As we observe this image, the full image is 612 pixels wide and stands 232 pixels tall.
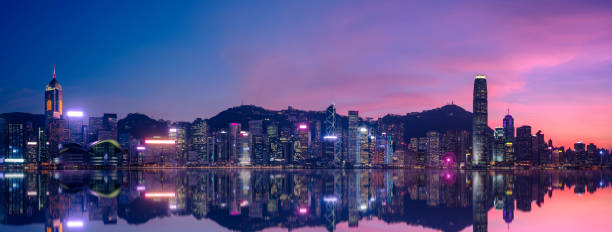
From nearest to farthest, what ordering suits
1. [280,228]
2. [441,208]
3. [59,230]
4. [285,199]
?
[59,230]
[280,228]
[441,208]
[285,199]

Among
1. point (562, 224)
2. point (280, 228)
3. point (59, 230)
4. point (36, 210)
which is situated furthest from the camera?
point (36, 210)

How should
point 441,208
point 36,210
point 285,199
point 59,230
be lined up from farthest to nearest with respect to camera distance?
point 285,199, point 441,208, point 36,210, point 59,230

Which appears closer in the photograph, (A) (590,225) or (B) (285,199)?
(A) (590,225)

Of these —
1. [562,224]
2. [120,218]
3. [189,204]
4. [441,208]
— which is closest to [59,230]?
[120,218]

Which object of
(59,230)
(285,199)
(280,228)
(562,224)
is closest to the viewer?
(59,230)

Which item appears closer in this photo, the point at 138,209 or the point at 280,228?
the point at 280,228

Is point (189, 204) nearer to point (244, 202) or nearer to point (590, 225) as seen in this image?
point (244, 202)

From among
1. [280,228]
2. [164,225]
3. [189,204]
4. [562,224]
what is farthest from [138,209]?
[562,224]

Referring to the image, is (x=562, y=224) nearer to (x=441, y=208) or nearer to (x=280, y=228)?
(x=441, y=208)
